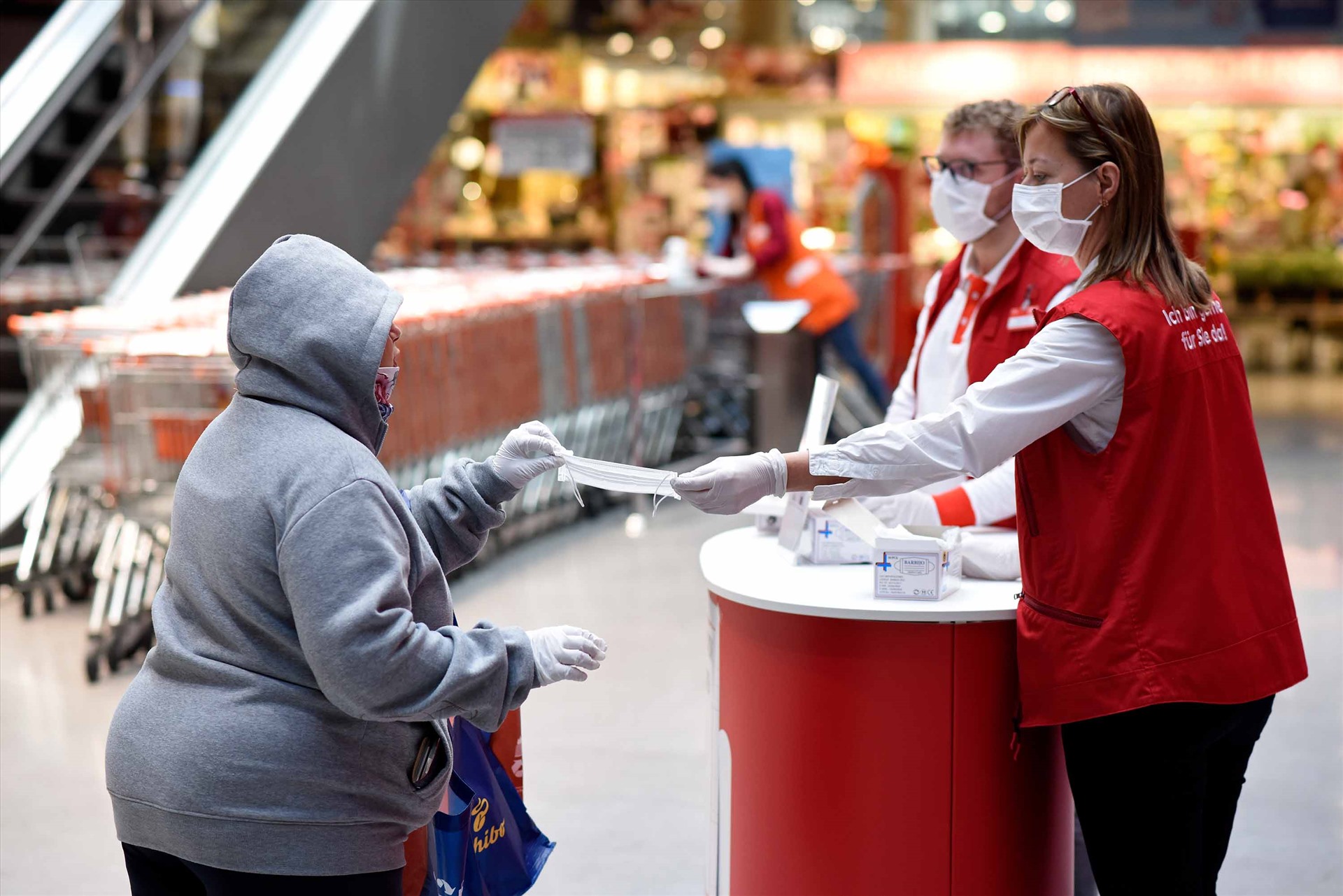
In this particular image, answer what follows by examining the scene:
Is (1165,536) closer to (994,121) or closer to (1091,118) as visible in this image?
(1091,118)

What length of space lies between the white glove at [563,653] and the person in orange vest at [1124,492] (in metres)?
0.35

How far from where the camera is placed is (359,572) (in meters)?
1.76

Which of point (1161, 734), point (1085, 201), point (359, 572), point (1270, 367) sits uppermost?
point (1085, 201)

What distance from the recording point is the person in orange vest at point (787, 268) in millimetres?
8570

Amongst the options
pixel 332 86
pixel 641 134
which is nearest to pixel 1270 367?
pixel 641 134

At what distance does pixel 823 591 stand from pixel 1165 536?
69 cm

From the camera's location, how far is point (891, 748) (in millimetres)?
2600

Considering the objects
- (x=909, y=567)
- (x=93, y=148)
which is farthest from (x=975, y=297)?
(x=93, y=148)

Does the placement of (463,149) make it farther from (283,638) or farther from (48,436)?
(283,638)

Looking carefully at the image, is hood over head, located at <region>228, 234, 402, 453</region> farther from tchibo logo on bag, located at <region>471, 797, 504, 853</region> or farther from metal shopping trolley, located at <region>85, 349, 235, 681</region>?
metal shopping trolley, located at <region>85, 349, 235, 681</region>

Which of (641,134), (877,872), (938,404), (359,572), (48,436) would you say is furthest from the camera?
(641,134)

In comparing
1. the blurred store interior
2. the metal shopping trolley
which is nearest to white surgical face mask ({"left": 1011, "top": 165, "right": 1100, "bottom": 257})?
the blurred store interior

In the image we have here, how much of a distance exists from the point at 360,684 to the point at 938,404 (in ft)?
6.03

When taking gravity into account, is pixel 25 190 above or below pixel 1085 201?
below
